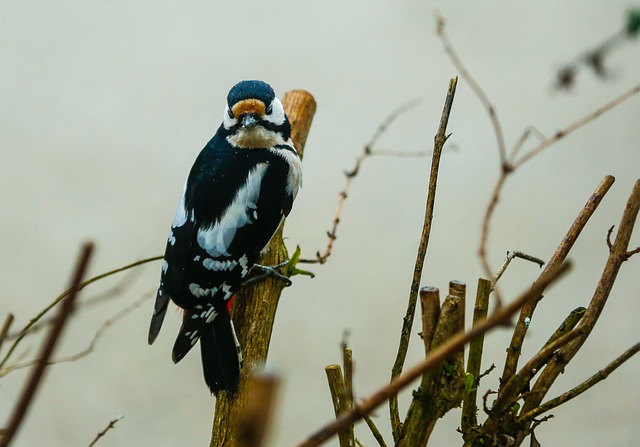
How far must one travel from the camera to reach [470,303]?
209 cm

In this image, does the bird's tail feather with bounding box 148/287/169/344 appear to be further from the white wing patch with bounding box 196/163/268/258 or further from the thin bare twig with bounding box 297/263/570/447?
the thin bare twig with bounding box 297/263/570/447

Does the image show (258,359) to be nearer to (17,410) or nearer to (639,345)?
(639,345)

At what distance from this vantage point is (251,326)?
1098mm

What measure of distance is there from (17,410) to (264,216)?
0.99 metres

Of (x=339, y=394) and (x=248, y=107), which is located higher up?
(x=248, y=107)

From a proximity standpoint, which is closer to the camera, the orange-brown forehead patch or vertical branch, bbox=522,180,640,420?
vertical branch, bbox=522,180,640,420

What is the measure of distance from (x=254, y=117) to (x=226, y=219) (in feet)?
0.62

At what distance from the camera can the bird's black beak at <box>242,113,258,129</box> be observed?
128 cm

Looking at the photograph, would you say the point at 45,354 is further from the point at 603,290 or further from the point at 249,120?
the point at 249,120

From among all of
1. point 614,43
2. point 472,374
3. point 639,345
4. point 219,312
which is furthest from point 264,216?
point 614,43

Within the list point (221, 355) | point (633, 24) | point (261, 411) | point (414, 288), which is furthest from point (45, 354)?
point (221, 355)

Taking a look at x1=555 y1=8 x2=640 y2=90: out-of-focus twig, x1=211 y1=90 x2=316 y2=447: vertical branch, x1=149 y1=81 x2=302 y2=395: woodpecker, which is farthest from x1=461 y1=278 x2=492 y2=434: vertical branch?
x1=149 y1=81 x2=302 y2=395: woodpecker

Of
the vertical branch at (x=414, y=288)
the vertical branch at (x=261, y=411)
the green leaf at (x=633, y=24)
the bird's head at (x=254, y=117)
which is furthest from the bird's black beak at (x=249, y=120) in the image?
the vertical branch at (x=261, y=411)

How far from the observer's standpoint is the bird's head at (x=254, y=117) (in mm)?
1310
